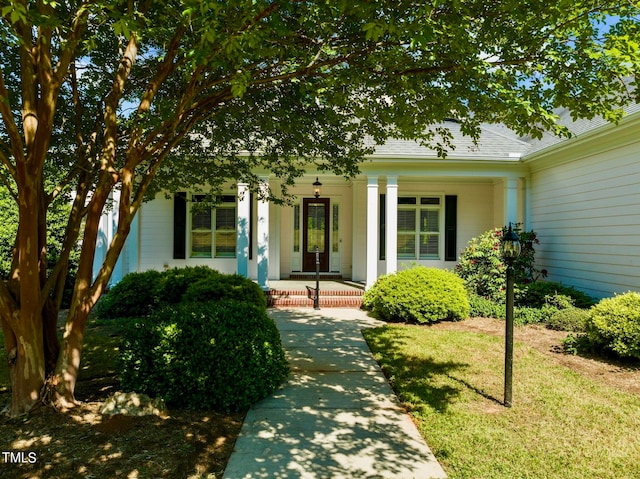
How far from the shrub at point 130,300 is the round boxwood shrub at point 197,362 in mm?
4493

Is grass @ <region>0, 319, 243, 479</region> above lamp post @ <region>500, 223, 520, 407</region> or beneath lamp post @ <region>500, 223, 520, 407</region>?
beneath

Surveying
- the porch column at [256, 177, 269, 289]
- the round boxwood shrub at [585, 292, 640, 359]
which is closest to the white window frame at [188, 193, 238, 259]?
the porch column at [256, 177, 269, 289]

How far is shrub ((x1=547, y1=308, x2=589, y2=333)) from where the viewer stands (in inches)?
265

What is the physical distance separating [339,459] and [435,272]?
5750 millimetres

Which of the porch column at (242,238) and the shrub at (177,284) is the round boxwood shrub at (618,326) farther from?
the porch column at (242,238)

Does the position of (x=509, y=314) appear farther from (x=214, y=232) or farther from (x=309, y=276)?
(x=214, y=232)

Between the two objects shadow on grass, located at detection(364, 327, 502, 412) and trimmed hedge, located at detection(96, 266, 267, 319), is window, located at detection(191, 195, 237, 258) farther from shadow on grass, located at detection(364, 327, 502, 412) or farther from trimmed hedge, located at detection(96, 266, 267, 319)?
shadow on grass, located at detection(364, 327, 502, 412)

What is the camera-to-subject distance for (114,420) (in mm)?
3289

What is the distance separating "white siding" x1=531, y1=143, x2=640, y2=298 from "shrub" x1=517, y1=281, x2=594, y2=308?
12.2 inches

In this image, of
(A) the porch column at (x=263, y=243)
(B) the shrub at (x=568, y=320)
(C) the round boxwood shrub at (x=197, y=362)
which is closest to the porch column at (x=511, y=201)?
(B) the shrub at (x=568, y=320)

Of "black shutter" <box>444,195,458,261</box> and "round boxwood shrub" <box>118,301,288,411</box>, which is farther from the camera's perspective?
"black shutter" <box>444,195,458,261</box>

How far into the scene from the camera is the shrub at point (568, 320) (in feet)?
22.1

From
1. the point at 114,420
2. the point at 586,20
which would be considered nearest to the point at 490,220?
the point at 586,20

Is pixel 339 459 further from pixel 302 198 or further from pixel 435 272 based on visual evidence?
pixel 302 198
